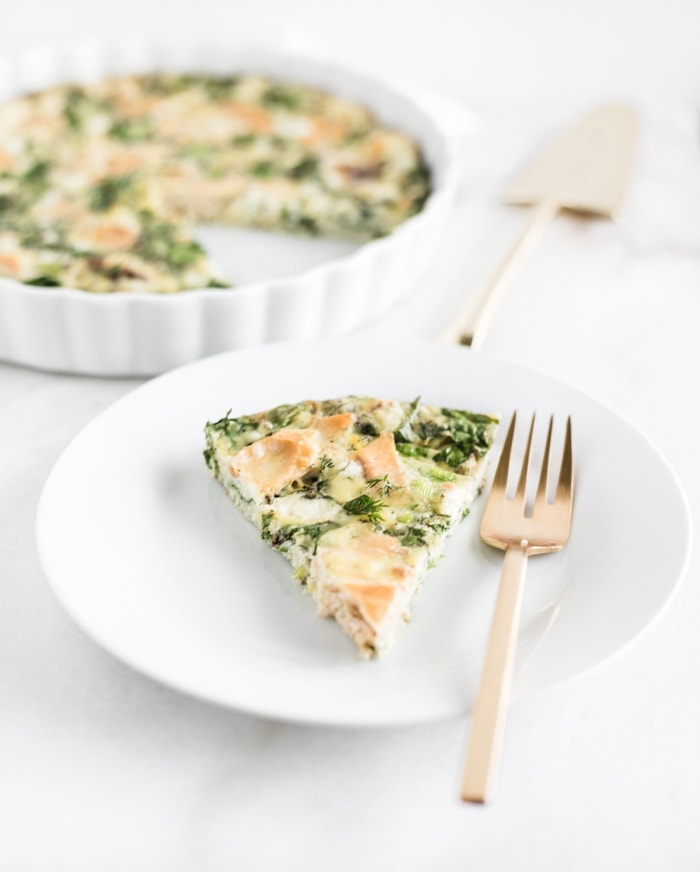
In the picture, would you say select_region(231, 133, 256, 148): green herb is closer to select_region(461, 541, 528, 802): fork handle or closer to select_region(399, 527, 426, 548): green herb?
select_region(399, 527, 426, 548): green herb

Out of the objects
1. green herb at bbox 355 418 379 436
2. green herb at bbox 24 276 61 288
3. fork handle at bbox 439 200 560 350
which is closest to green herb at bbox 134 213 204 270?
green herb at bbox 24 276 61 288

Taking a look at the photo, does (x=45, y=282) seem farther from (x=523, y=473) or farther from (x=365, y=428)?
(x=523, y=473)

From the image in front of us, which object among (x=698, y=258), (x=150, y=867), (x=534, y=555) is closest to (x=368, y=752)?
(x=150, y=867)

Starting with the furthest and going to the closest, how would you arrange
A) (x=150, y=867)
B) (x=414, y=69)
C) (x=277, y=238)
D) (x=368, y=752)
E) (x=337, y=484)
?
1. (x=414, y=69)
2. (x=277, y=238)
3. (x=337, y=484)
4. (x=368, y=752)
5. (x=150, y=867)

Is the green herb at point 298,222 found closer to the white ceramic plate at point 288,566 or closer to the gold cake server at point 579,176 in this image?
the gold cake server at point 579,176

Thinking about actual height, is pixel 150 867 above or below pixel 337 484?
below

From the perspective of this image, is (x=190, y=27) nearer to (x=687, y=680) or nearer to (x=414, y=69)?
(x=414, y=69)
